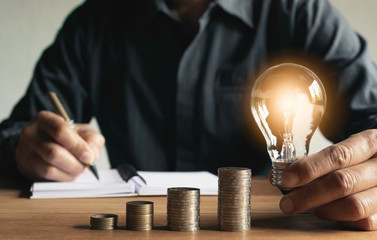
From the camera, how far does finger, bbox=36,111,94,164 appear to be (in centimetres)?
100

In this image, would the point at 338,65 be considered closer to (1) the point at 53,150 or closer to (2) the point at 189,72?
(2) the point at 189,72

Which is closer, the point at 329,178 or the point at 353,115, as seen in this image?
the point at 329,178

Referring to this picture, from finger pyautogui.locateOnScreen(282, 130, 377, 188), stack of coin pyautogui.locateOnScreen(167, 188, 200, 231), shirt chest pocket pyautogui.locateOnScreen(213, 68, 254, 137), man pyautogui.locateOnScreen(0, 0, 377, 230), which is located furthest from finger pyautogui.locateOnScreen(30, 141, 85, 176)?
shirt chest pocket pyautogui.locateOnScreen(213, 68, 254, 137)

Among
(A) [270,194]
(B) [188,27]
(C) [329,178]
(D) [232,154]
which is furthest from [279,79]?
(B) [188,27]

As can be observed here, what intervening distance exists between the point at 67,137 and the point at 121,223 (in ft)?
1.24

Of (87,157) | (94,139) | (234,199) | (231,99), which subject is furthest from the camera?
(231,99)

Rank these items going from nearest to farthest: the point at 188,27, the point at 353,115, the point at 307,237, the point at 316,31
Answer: the point at 307,237
the point at 353,115
the point at 316,31
the point at 188,27

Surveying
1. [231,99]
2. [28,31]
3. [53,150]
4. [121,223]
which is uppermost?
[28,31]

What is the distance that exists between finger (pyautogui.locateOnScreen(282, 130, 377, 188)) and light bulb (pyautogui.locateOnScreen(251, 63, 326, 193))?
0.03 m

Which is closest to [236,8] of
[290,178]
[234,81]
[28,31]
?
[234,81]

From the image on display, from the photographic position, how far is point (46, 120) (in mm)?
1031

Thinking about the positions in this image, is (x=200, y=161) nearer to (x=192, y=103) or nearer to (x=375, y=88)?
(x=192, y=103)

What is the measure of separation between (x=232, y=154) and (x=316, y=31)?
49 cm

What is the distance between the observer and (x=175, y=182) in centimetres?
97
